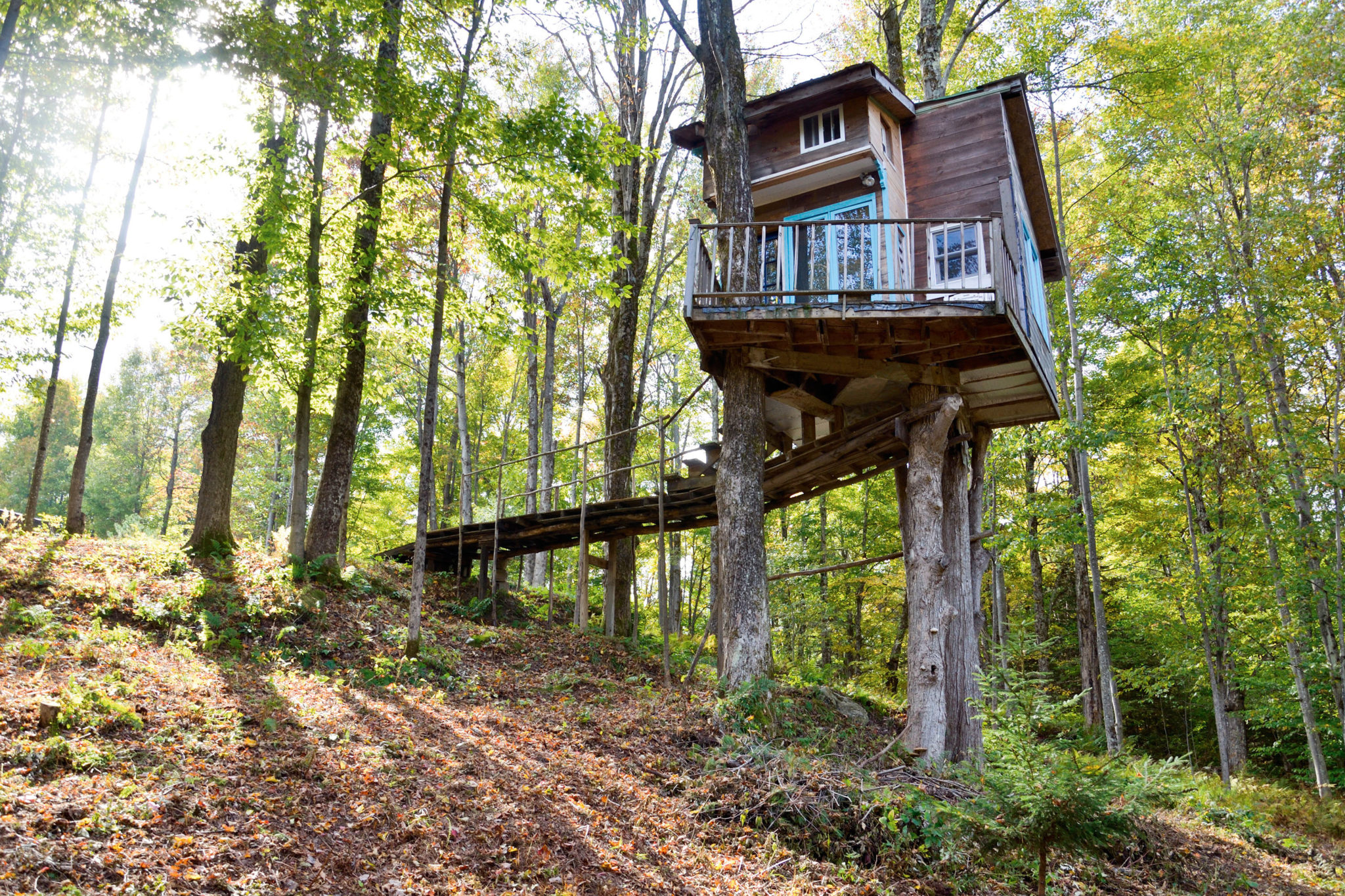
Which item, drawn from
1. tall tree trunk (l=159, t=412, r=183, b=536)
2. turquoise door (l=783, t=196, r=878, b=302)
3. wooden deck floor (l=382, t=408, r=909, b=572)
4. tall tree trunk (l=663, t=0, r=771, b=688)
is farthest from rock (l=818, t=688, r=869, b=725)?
tall tree trunk (l=159, t=412, r=183, b=536)

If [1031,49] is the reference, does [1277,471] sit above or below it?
below

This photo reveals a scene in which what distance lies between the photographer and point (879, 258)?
367 inches

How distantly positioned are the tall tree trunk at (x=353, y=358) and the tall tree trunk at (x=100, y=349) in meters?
2.99

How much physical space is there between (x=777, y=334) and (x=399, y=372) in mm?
20736

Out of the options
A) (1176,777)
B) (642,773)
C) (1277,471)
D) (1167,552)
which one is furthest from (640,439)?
(1176,777)

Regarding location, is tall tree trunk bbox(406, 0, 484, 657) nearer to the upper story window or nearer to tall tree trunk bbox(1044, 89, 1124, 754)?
the upper story window

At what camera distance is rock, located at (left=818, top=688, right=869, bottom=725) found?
Answer: 1093 cm

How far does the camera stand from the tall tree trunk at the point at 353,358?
11117mm

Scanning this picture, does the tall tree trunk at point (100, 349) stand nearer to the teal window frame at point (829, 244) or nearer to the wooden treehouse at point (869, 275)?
the wooden treehouse at point (869, 275)

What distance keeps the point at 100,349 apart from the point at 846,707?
12.6 metres

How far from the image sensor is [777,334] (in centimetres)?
914

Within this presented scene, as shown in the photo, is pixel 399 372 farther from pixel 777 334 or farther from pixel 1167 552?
pixel 1167 552

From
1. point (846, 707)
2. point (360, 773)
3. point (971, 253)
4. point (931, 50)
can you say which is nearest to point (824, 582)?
point (846, 707)

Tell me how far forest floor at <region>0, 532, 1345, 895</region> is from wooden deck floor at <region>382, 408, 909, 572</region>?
322 cm
